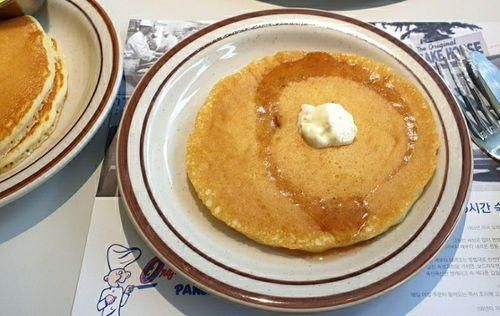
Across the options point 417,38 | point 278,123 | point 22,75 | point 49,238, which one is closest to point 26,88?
point 22,75

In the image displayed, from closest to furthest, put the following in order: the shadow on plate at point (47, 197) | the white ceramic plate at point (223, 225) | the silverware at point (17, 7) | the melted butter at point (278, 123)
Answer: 1. the white ceramic plate at point (223, 225)
2. the melted butter at point (278, 123)
3. the shadow on plate at point (47, 197)
4. the silverware at point (17, 7)

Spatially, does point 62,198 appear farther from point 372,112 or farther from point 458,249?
point 458,249

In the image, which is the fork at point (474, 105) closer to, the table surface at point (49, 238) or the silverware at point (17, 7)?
the table surface at point (49, 238)

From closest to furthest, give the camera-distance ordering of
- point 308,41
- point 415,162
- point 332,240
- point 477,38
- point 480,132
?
point 332,240 < point 415,162 < point 480,132 < point 308,41 < point 477,38

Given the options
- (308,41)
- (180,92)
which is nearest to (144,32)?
(180,92)

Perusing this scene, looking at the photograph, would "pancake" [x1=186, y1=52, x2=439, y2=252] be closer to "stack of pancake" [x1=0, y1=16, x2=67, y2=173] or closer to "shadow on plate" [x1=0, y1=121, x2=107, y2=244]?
"shadow on plate" [x1=0, y1=121, x2=107, y2=244]

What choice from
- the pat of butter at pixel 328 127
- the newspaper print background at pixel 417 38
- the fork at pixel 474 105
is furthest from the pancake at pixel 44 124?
A: the fork at pixel 474 105
